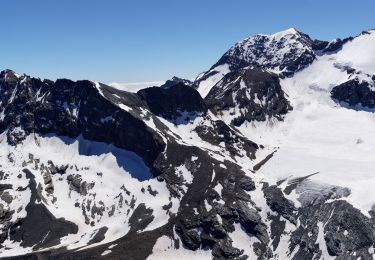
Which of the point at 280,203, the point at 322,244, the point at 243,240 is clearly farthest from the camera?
the point at 280,203

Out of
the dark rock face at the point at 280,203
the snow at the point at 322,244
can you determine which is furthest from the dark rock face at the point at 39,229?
the snow at the point at 322,244

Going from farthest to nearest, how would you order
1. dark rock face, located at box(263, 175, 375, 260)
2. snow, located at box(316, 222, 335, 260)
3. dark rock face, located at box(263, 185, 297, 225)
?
dark rock face, located at box(263, 185, 297, 225), snow, located at box(316, 222, 335, 260), dark rock face, located at box(263, 175, 375, 260)

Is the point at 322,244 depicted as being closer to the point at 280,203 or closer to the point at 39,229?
the point at 280,203

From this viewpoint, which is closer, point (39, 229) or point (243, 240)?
point (243, 240)

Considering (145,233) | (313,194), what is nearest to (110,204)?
(145,233)

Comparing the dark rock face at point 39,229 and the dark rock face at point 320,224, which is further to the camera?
the dark rock face at point 39,229

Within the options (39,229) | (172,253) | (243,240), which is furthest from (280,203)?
(39,229)

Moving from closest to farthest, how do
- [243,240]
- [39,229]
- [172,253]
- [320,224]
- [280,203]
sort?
[320,224], [172,253], [243,240], [280,203], [39,229]

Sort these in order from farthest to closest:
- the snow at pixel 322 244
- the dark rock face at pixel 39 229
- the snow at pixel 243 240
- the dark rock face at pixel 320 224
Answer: the dark rock face at pixel 39 229
the snow at pixel 243 240
the snow at pixel 322 244
the dark rock face at pixel 320 224

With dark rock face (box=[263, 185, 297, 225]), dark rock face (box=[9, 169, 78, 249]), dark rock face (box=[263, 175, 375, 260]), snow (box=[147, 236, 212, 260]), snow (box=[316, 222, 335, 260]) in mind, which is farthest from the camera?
dark rock face (box=[9, 169, 78, 249])

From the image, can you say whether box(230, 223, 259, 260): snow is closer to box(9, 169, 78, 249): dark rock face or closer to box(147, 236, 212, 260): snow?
box(147, 236, 212, 260): snow

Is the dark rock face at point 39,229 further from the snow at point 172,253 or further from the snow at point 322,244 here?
the snow at point 322,244

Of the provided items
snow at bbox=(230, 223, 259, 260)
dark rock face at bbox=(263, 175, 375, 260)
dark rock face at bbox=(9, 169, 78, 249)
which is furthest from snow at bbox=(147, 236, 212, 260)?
dark rock face at bbox=(9, 169, 78, 249)
